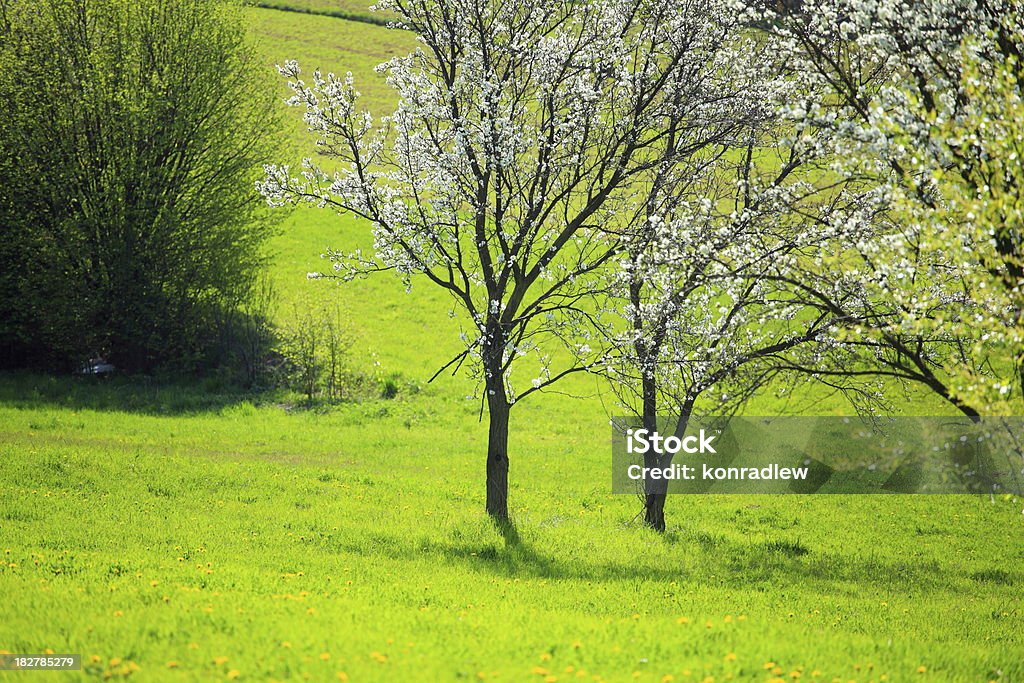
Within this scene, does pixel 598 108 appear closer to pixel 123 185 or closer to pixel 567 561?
pixel 567 561

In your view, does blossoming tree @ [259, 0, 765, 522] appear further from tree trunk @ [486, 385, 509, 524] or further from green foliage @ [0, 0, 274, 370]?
green foliage @ [0, 0, 274, 370]

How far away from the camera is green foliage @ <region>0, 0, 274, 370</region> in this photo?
27516 mm

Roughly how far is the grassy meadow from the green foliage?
89.1 inches

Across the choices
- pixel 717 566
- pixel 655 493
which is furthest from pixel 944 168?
pixel 655 493

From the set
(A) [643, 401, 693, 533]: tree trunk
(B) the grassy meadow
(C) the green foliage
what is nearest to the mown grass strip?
(C) the green foliage

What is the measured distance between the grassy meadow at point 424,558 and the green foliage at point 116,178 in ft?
7.42

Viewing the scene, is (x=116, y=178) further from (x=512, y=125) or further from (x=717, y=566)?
(x=717, y=566)

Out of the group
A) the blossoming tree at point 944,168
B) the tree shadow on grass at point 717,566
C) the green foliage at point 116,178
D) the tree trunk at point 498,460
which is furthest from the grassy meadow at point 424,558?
the blossoming tree at point 944,168

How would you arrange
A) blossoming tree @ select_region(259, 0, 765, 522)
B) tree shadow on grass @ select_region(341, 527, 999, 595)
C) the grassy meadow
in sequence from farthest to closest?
blossoming tree @ select_region(259, 0, 765, 522) < tree shadow on grass @ select_region(341, 527, 999, 595) < the grassy meadow

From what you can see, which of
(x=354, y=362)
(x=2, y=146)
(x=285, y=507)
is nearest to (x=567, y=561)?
(x=285, y=507)

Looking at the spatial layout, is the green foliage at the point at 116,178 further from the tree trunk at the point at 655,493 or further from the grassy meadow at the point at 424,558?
the tree trunk at the point at 655,493

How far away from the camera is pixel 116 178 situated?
91.9 feet

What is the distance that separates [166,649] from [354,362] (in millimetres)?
24281

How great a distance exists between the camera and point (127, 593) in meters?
9.26
